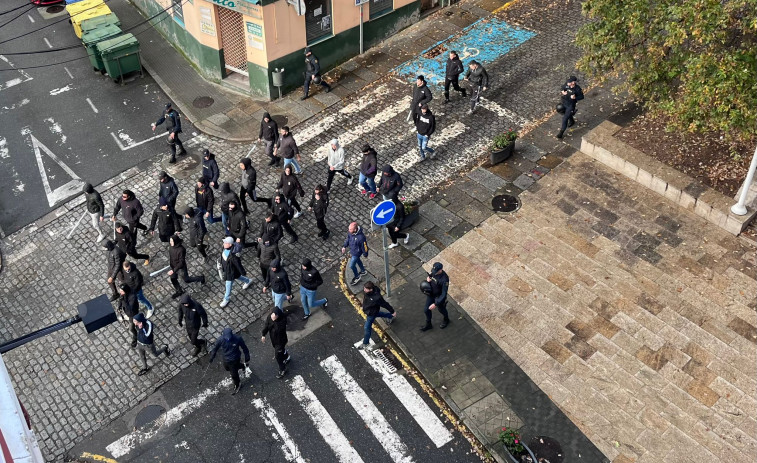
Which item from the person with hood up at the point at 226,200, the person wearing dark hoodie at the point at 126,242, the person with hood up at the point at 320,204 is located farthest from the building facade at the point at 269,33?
the person wearing dark hoodie at the point at 126,242

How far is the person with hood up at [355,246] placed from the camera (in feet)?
49.8

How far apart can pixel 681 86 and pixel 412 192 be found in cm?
681

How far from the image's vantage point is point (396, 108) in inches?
844

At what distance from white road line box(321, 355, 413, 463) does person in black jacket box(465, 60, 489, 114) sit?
370 inches

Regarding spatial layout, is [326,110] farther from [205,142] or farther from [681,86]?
[681,86]

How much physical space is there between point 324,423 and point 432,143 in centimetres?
926

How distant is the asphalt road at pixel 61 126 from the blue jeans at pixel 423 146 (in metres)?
7.20

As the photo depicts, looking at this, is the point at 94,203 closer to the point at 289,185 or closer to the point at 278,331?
the point at 289,185

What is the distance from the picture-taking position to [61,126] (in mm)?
21625

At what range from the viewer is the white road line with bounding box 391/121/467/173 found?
63.1ft

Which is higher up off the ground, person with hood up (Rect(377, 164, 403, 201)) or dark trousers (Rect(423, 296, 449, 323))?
person with hood up (Rect(377, 164, 403, 201))

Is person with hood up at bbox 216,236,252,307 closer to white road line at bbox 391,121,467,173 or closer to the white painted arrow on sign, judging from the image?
white road line at bbox 391,121,467,173

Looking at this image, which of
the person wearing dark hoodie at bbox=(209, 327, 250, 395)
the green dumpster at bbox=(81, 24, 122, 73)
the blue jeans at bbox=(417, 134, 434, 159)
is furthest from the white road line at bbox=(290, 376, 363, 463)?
the green dumpster at bbox=(81, 24, 122, 73)

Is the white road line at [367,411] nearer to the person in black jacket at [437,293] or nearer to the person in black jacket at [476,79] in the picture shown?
the person in black jacket at [437,293]
